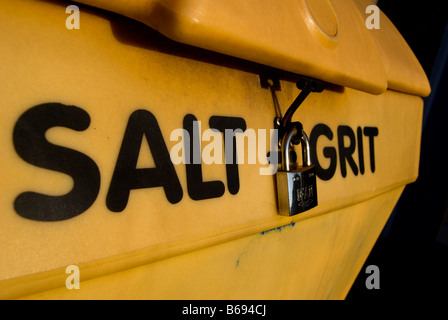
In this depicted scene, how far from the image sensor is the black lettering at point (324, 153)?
0.63m

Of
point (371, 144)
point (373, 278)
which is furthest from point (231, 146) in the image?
point (373, 278)

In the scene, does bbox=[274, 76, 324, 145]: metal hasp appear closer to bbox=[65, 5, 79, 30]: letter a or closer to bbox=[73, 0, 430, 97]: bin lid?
bbox=[73, 0, 430, 97]: bin lid

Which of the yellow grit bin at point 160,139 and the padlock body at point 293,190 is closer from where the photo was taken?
the yellow grit bin at point 160,139

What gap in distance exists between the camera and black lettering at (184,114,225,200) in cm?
44

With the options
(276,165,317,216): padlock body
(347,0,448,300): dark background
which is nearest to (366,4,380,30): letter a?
(276,165,317,216): padlock body

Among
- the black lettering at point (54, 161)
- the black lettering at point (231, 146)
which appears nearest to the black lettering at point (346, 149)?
the black lettering at point (231, 146)

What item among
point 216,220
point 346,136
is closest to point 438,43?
point 346,136

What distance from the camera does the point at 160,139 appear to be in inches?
16.1

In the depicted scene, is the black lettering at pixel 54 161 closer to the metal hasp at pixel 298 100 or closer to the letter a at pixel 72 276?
the letter a at pixel 72 276

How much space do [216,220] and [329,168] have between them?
329mm

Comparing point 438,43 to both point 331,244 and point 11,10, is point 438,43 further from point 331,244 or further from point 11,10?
point 11,10

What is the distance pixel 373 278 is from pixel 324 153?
193 centimetres

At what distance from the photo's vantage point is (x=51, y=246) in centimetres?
33
